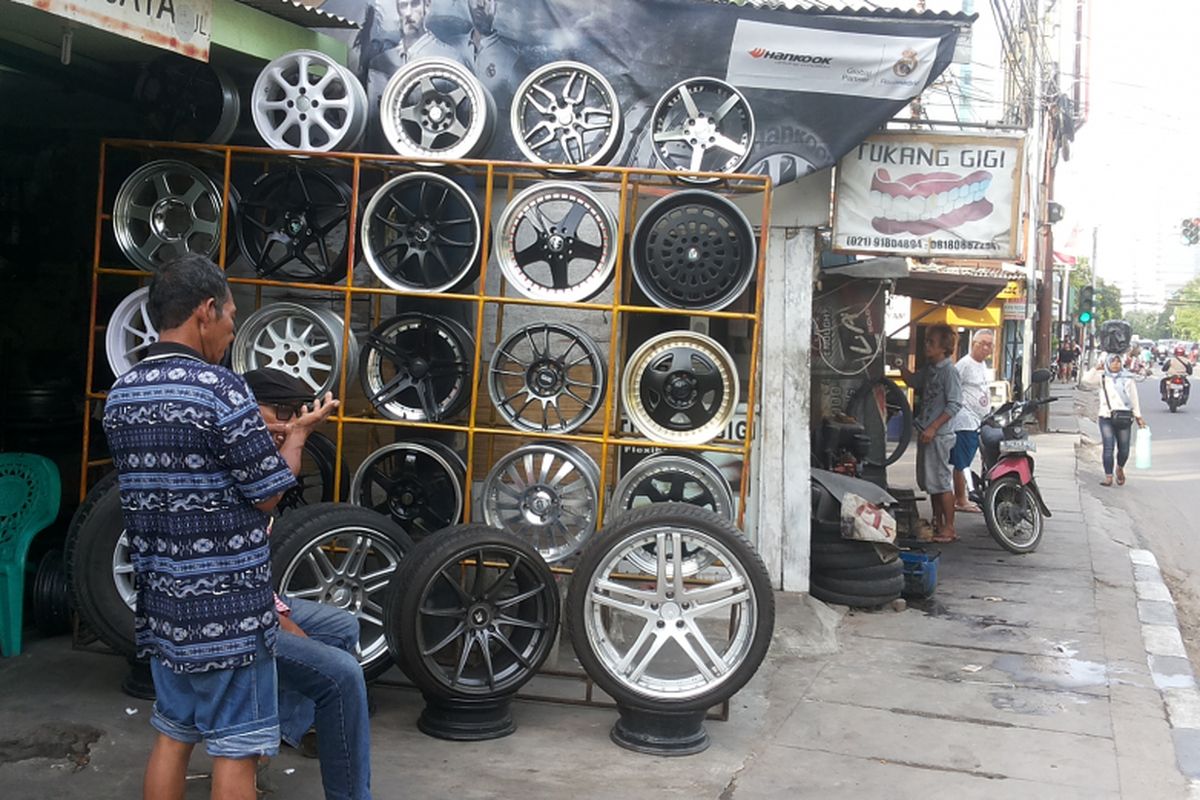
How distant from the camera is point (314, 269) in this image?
6172 millimetres

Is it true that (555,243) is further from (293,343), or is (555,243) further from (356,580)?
(356,580)

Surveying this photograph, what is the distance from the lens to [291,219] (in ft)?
20.2

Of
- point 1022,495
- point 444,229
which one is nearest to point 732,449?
point 444,229

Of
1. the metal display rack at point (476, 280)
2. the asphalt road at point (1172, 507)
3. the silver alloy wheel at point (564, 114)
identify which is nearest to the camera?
the metal display rack at point (476, 280)

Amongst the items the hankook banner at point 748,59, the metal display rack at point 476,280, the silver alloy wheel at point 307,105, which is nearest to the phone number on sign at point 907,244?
the hankook banner at point 748,59

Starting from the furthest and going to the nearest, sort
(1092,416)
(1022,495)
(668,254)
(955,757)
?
(1092,416) < (1022,495) < (668,254) < (955,757)

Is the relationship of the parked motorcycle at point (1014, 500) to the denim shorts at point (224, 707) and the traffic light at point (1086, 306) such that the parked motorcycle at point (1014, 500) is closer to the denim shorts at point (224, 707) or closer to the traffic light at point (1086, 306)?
the denim shorts at point (224, 707)

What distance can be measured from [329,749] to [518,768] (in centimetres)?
140

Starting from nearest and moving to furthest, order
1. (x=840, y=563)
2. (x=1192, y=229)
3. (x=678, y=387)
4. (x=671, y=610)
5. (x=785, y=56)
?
(x=671, y=610)
(x=678, y=387)
(x=785, y=56)
(x=840, y=563)
(x=1192, y=229)

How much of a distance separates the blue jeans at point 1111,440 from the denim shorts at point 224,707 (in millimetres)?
14429

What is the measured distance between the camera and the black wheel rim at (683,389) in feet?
19.7

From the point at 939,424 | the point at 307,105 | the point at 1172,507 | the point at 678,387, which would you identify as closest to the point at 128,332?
the point at 307,105

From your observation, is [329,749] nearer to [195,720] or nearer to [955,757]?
[195,720]

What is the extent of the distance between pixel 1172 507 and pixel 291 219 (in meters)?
13.0
